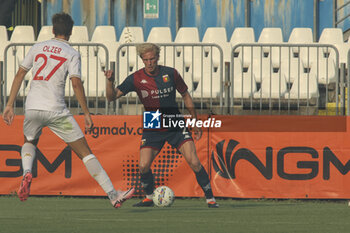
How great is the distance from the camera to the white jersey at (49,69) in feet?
28.6

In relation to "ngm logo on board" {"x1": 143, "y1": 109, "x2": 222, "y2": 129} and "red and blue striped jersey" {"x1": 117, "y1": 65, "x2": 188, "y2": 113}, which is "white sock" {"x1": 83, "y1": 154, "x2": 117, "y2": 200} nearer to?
"ngm logo on board" {"x1": 143, "y1": 109, "x2": 222, "y2": 129}

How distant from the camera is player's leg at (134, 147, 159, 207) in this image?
9.93 meters

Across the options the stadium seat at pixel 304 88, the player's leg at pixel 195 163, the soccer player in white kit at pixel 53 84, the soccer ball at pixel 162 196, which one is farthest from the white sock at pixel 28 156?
the stadium seat at pixel 304 88

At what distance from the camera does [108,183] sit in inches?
348

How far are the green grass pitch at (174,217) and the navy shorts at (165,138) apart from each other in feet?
2.55

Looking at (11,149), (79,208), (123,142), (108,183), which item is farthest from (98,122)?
(108,183)

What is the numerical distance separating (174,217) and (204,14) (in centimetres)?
1260

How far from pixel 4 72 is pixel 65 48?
13.6 ft

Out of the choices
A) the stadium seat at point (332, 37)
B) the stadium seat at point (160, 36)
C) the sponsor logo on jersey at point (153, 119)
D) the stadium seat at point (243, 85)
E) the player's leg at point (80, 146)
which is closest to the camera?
the player's leg at point (80, 146)

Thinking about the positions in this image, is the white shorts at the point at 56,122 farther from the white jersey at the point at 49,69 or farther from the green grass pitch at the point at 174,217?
the green grass pitch at the point at 174,217

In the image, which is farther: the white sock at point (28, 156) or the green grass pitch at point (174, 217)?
the white sock at point (28, 156)

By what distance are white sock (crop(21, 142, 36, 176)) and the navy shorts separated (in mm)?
1563

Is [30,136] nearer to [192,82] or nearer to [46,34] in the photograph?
[192,82]

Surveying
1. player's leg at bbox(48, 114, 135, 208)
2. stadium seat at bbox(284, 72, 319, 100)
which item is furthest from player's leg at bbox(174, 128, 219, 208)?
stadium seat at bbox(284, 72, 319, 100)
